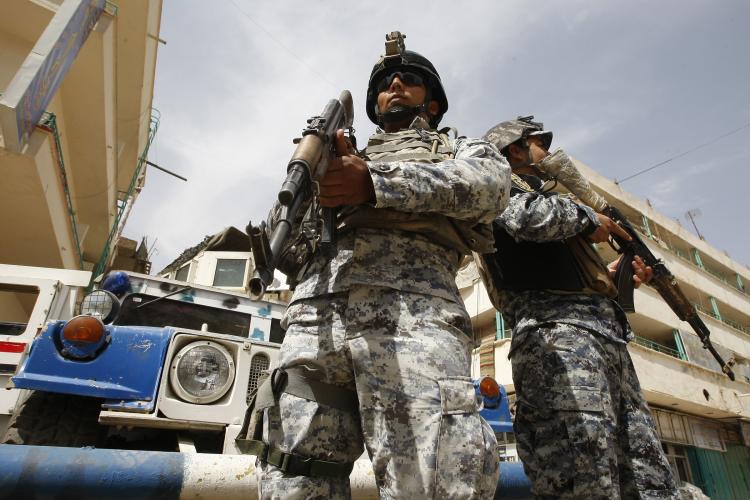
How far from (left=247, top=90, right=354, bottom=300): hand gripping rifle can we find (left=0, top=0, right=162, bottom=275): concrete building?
5.23m

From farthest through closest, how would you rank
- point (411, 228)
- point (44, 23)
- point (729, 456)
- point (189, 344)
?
point (729, 456), point (44, 23), point (189, 344), point (411, 228)

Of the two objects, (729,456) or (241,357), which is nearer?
(241,357)

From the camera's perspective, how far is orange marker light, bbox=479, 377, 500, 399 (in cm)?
282

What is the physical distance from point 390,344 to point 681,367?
51.9 feet

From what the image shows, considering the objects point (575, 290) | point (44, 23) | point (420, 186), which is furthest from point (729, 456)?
point (44, 23)

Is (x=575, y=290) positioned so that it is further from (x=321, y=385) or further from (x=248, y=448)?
(x=248, y=448)

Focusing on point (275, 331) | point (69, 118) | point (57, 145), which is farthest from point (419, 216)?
point (69, 118)

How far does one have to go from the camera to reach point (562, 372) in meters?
1.68

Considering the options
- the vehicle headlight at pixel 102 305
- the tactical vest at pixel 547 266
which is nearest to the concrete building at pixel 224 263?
the vehicle headlight at pixel 102 305

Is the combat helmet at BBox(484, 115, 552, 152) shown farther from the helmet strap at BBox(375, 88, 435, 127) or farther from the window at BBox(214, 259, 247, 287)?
the window at BBox(214, 259, 247, 287)

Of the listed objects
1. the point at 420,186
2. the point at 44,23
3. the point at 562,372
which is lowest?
the point at 562,372

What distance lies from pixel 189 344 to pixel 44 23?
22.8 ft

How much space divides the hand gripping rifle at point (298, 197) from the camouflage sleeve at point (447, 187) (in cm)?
14

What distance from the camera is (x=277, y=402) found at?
48.5 inches
